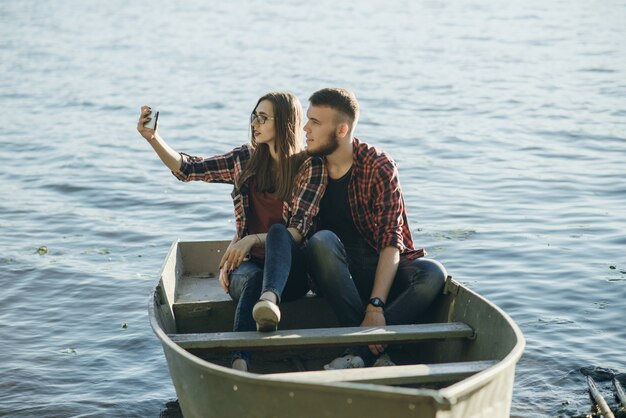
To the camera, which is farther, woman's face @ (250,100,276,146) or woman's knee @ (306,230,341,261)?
woman's face @ (250,100,276,146)

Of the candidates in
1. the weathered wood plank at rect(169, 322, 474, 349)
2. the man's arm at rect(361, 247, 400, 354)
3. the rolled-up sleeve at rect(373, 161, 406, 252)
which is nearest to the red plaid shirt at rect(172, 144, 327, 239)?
the rolled-up sleeve at rect(373, 161, 406, 252)

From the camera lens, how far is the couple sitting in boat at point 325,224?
5.44 m

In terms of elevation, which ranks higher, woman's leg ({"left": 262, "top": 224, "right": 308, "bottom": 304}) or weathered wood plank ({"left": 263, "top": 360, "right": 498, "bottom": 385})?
woman's leg ({"left": 262, "top": 224, "right": 308, "bottom": 304})

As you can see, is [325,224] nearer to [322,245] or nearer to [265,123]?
[322,245]

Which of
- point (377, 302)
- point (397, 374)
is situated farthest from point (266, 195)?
point (397, 374)

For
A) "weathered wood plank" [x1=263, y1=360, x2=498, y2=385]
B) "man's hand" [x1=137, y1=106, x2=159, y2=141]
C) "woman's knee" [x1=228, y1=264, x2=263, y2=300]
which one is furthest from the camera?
"man's hand" [x1=137, y1=106, x2=159, y2=141]

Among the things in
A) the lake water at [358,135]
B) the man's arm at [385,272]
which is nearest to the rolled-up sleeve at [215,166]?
the man's arm at [385,272]

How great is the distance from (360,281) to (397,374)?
1.37 meters

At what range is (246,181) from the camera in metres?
5.88

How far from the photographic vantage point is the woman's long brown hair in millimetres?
5754

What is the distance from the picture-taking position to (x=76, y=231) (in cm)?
1099

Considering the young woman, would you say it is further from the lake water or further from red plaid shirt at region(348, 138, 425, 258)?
the lake water

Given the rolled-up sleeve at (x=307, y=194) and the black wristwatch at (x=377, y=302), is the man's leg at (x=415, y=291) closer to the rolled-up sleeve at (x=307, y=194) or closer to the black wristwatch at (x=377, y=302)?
the black wristwatch at (x=377, y=302)

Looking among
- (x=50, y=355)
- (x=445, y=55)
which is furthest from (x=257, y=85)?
(x=50, y=355)
